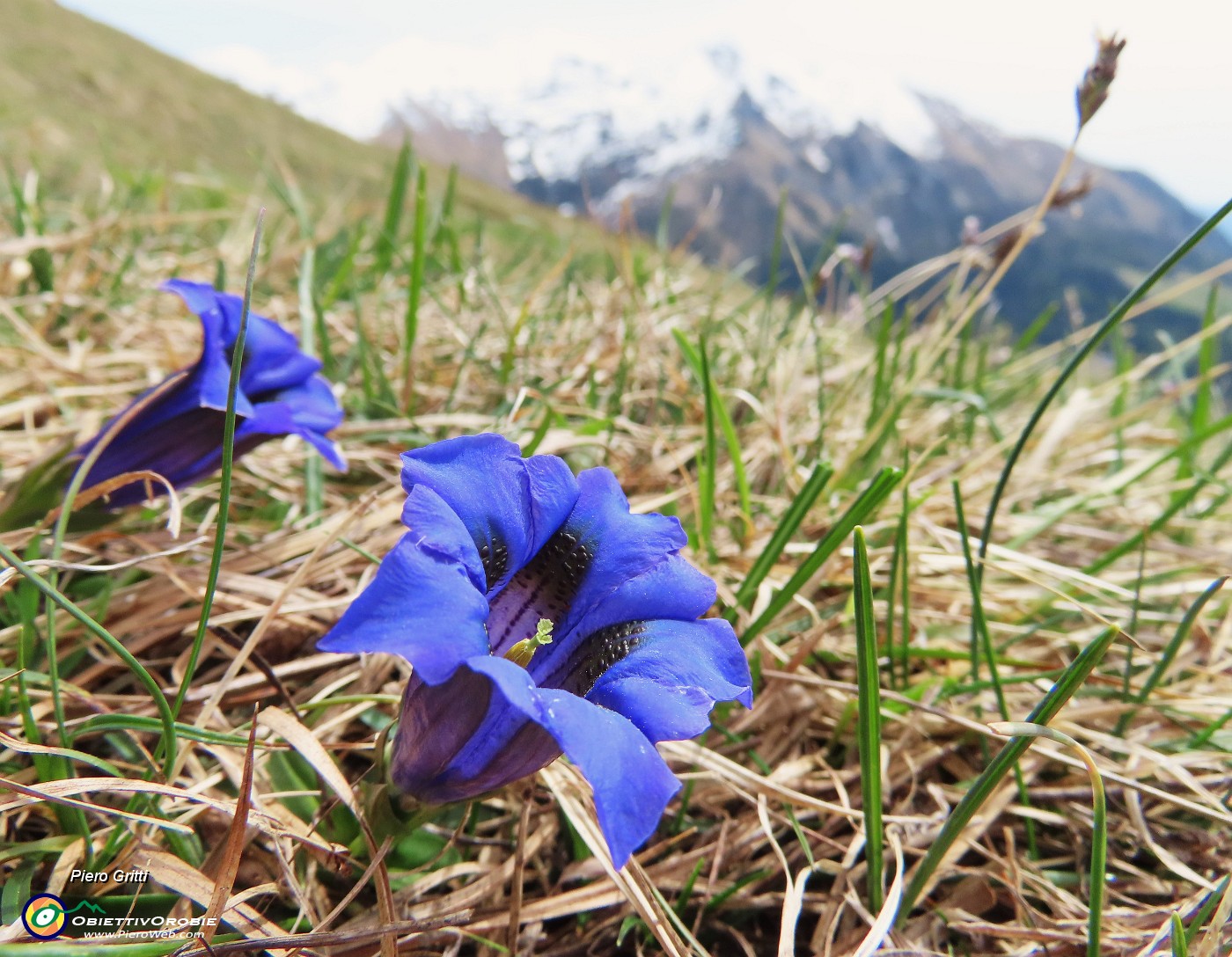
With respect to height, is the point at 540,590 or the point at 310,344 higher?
the point at 540,590

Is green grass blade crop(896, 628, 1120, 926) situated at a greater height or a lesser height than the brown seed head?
lesser

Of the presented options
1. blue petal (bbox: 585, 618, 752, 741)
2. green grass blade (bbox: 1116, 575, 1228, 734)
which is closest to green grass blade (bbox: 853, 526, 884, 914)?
blue petal (bbox: 585, 618, 752, 741)

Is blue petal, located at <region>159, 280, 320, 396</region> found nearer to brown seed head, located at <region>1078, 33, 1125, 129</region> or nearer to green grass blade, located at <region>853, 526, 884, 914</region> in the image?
green grass blade, located at <region>853, 526, 884, 914</region>

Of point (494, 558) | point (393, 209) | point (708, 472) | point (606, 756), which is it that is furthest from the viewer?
point (393, 209)

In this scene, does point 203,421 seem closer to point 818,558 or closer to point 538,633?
point 538,633

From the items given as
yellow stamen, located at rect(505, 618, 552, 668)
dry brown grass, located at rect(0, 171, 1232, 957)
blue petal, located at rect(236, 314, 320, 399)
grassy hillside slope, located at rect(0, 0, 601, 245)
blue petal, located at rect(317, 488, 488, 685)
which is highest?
blue petal, located at rect(317, 488, 488, 685)

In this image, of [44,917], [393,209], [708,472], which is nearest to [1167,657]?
→ [708,472]
